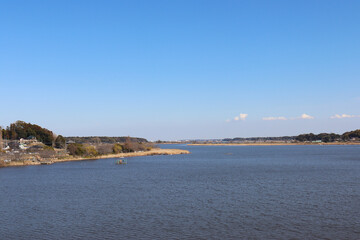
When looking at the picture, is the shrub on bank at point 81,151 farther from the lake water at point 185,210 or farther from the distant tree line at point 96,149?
the lake water at point 185,210

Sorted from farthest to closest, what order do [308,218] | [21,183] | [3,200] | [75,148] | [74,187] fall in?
[75,148]
[21,183]
[74,187]
[3,200]
[308,218]

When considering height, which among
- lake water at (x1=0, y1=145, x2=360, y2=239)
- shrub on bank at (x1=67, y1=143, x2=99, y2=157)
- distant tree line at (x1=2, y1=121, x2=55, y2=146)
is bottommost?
lake water at (x1=0, y1=145, x2=360, y2=239)

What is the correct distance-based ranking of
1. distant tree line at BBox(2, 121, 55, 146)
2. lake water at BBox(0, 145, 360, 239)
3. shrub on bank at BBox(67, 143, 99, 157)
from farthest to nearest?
1. distant tree line at BBox(2, 121, 55, 146)
2. shrub on bank at BBox(67, 143, 99, 157)
3. lake water at BBox(0, 145, 360, 239)

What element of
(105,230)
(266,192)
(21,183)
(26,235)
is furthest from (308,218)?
(21,183)

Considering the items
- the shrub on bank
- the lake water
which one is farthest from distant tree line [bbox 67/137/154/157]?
the lake water

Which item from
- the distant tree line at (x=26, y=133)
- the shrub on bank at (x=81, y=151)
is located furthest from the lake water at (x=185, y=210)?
the distant tree line at (x=26, y=133)

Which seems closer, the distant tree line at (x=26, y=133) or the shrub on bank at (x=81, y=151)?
the shrub on bank at (x=81, y=151)

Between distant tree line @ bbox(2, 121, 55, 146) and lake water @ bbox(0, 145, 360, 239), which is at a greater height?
distant tree line @ bbox(2, 121, 55, 146)

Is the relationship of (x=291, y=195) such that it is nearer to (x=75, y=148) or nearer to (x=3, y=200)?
(x=3, y=200)

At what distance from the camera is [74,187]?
5069 centimetres

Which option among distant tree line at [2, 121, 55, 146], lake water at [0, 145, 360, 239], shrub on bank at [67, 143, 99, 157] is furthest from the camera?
distant tree line at [2, 121, 55, 146]

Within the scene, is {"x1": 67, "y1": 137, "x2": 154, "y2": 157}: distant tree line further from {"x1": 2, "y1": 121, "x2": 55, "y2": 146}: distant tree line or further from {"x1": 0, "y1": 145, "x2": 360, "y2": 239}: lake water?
{"x1": 0, "y1": 145, "x2": 360, "y2": 239}: lake water

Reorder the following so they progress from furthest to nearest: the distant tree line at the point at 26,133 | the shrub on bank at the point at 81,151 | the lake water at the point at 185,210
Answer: the distant tree line at the point at 26,133, the shrub on bank at the point at 81,151, the lake water at the point at 185,210

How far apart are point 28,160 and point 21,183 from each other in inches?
1794
